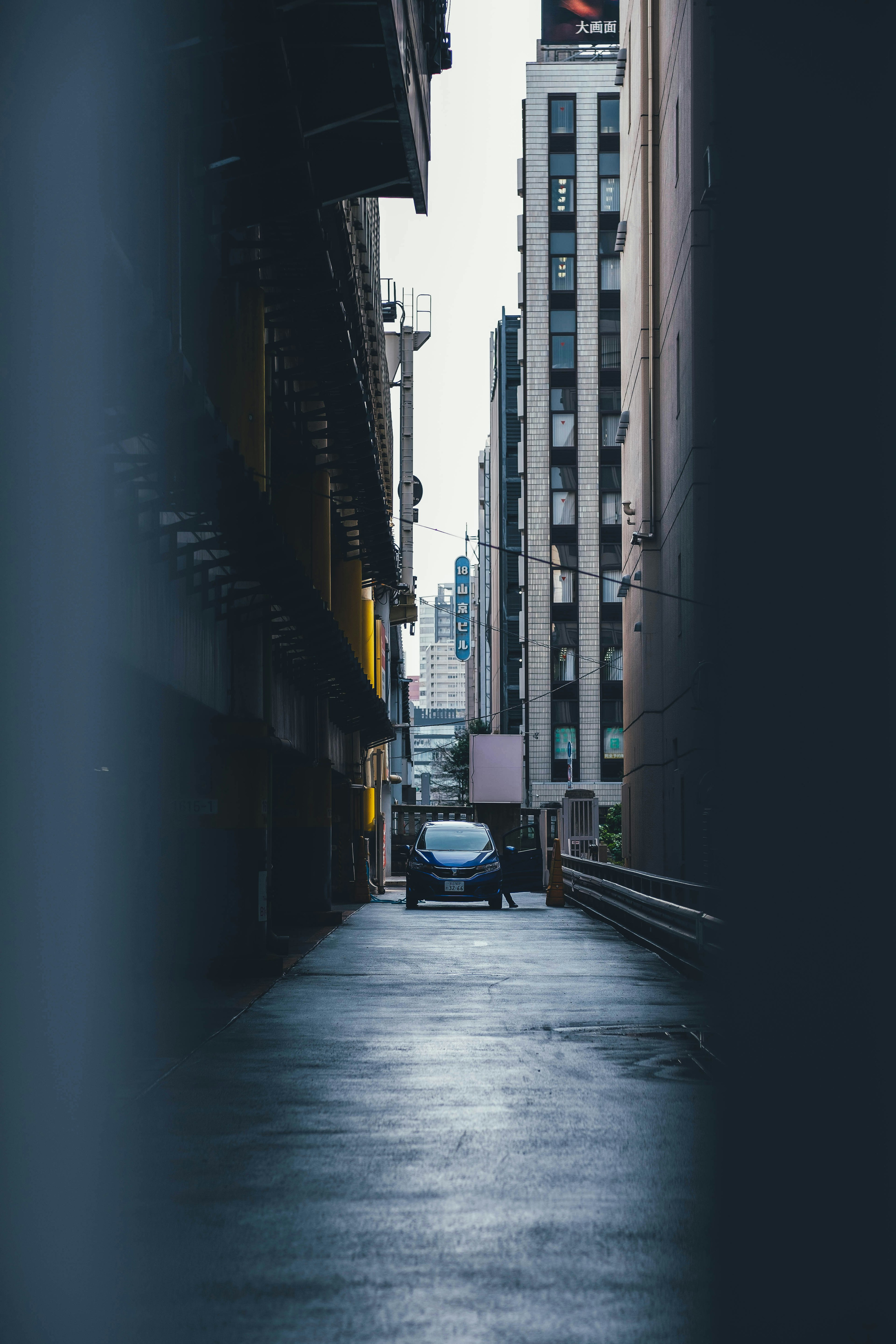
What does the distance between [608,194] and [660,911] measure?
223 ft

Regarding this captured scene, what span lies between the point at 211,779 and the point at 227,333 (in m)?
4.47

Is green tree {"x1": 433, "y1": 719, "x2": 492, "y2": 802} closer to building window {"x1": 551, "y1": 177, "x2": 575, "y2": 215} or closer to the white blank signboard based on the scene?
building window {"x1": 551, "y1": 177, "x2": 575, "y2": 215}

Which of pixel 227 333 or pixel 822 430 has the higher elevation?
pixel 227 333

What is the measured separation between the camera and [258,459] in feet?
56.5

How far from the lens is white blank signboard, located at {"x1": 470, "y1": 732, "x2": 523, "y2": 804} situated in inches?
2099

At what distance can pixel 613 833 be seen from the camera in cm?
6494

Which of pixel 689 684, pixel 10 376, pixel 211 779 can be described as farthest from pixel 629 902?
pixel 10 376

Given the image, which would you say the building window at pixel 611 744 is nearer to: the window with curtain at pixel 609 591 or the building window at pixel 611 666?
the building window at pixel 611 666

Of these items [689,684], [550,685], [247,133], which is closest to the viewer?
[247,133]

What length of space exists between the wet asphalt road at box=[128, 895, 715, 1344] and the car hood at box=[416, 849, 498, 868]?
1833cm

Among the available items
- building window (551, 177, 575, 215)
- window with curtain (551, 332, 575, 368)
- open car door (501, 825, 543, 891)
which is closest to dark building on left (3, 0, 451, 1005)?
open car door (501, 825, 543, 891)

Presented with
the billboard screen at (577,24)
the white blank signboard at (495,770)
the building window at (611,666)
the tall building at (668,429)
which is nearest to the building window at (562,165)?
the billboard screen at (577,24)

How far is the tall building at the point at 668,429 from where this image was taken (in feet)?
84.8

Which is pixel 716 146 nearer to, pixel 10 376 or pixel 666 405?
pixel 666 405
